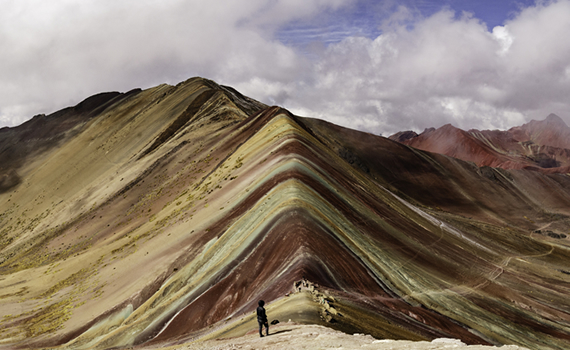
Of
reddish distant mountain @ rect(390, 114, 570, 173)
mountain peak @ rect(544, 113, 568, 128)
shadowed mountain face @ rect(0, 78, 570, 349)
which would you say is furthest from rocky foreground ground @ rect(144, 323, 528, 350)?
mountain peak @ rect(544, 113, 568, 128)

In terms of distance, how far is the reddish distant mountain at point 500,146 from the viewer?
14262 centimetres

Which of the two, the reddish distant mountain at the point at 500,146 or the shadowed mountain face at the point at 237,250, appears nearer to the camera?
the shadowed mountain face at the point at 237,250

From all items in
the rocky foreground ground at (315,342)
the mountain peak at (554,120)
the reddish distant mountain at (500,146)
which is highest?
the mountain peak at (554,120)

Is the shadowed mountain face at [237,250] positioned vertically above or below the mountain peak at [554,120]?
below

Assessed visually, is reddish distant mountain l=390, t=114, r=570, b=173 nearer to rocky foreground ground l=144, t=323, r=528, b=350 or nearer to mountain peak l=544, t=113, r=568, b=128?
mountain peak l=544, t=113, r=568, b=128

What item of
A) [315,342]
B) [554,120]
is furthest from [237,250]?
[554,120]

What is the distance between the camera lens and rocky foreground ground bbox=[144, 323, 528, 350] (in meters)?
10.6

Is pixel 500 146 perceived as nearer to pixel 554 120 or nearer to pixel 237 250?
pixel 554 120

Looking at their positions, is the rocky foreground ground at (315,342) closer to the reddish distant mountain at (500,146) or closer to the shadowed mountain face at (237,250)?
the shadowed mountain face at (237,250)

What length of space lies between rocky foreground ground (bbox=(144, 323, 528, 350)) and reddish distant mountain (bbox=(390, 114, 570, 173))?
5418 inches

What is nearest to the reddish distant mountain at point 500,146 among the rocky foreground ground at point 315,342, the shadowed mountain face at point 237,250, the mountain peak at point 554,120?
the mountain peak at point 554,120

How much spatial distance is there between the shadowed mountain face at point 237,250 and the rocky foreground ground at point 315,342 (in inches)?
47.2

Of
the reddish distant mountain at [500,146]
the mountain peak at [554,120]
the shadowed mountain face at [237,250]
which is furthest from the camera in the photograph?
the mountain peak at [554,120]

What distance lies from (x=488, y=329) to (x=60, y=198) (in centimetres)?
6373
